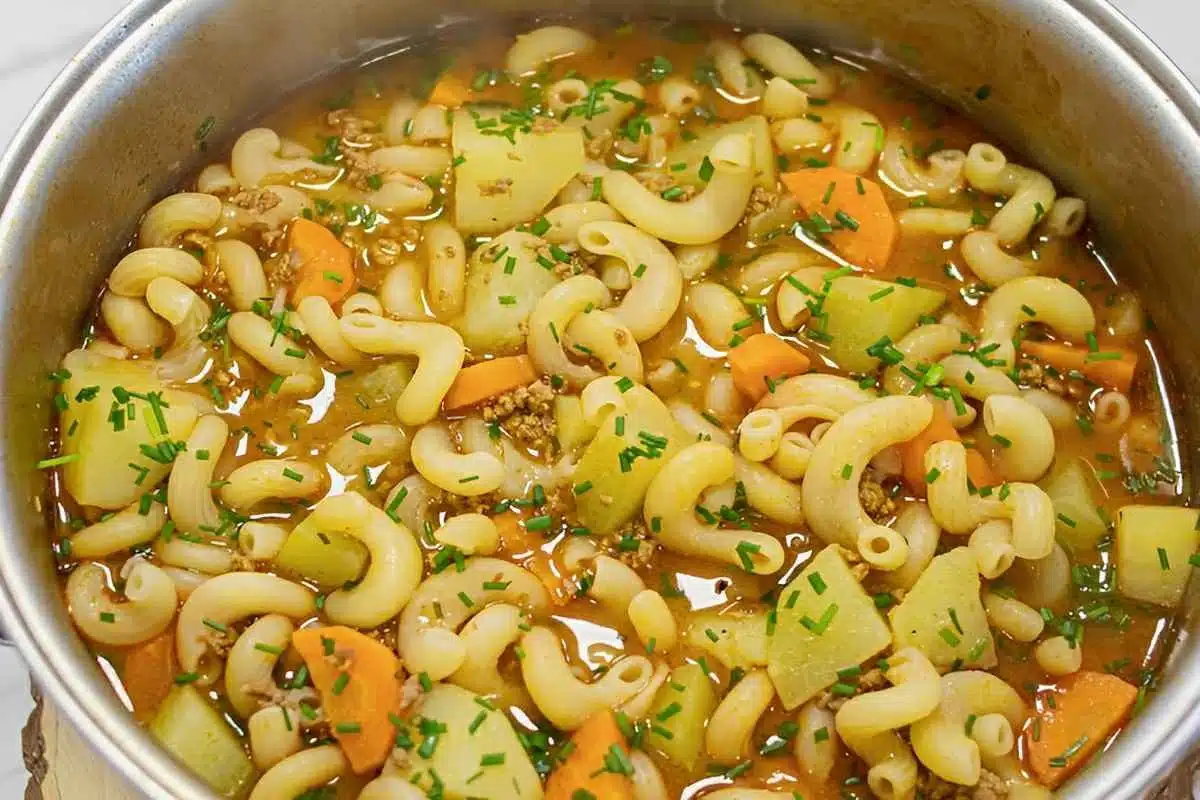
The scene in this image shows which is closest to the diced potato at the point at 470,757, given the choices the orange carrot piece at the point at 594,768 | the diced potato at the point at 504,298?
the orange carrot piece at the point at 594,768

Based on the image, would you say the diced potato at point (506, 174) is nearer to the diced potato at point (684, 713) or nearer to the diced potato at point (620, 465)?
the diced potato at point (620, 465)

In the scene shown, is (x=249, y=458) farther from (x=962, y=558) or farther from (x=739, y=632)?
(x=962, y=558)

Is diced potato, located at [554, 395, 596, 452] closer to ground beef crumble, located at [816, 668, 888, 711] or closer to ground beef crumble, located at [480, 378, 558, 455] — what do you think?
ground beef crumble, located at [480, 378, 558, 455]

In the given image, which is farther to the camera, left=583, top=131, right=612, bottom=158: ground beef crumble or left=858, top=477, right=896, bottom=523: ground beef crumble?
left=583, top=131, right=612, bottom=158: ground beef crumble

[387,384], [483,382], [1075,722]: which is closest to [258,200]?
[387,384]

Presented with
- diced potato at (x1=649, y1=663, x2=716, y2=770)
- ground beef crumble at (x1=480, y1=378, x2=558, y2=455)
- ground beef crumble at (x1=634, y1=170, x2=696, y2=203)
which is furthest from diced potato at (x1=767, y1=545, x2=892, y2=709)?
ground beef crumble at (x1=634, y1=170, x2=696, y2=203)

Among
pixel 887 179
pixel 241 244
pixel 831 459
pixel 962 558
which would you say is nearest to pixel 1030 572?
pixel 962 558

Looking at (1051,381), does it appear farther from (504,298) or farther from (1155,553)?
(504,298)
